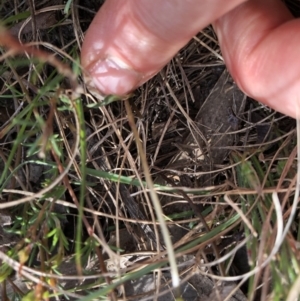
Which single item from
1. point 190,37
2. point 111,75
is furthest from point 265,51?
point 111,75

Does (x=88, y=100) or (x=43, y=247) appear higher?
(x=88, y=100)

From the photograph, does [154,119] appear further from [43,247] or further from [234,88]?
[43,247]

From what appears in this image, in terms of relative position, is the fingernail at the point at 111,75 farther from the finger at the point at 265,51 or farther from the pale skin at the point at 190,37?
the finger at the point at 265,51

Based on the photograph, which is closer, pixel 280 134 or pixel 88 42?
pixel 88 42

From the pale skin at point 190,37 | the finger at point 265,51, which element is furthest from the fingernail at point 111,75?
the finger at point 265,51

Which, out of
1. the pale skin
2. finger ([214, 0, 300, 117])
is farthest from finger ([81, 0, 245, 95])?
finger ([214, 0, 300, 117])

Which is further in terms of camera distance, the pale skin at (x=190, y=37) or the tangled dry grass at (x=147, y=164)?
the tangled dry grass at (x=147, y=164)

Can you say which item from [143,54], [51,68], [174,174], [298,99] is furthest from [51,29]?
[298,99]

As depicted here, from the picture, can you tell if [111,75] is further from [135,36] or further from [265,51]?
[265,51]
